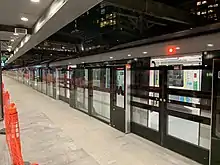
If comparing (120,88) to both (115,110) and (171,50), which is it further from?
(171,50)

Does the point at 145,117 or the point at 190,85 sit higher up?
the point at 190,85

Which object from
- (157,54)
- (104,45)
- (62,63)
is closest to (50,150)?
(157,54)

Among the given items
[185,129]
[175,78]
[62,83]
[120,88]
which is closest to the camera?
[185,129]

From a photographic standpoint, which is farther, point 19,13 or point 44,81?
point 44,81

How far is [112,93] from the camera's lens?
230 inches

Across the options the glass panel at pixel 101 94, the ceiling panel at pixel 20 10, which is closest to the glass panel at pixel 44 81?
the glass panel at pixel 101 94

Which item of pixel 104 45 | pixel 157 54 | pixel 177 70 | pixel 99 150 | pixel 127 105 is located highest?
pixel 104 45

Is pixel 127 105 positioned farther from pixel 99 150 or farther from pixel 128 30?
pixel 128 30

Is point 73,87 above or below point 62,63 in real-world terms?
below

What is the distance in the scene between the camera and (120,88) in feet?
18.2

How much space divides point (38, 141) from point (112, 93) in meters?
2.44

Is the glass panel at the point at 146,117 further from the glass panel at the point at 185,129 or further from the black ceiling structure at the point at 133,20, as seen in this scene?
the black ceiling structure at the point at 133,20

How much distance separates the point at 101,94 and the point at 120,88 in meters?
1.52

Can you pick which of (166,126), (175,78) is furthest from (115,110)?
(175,78)
